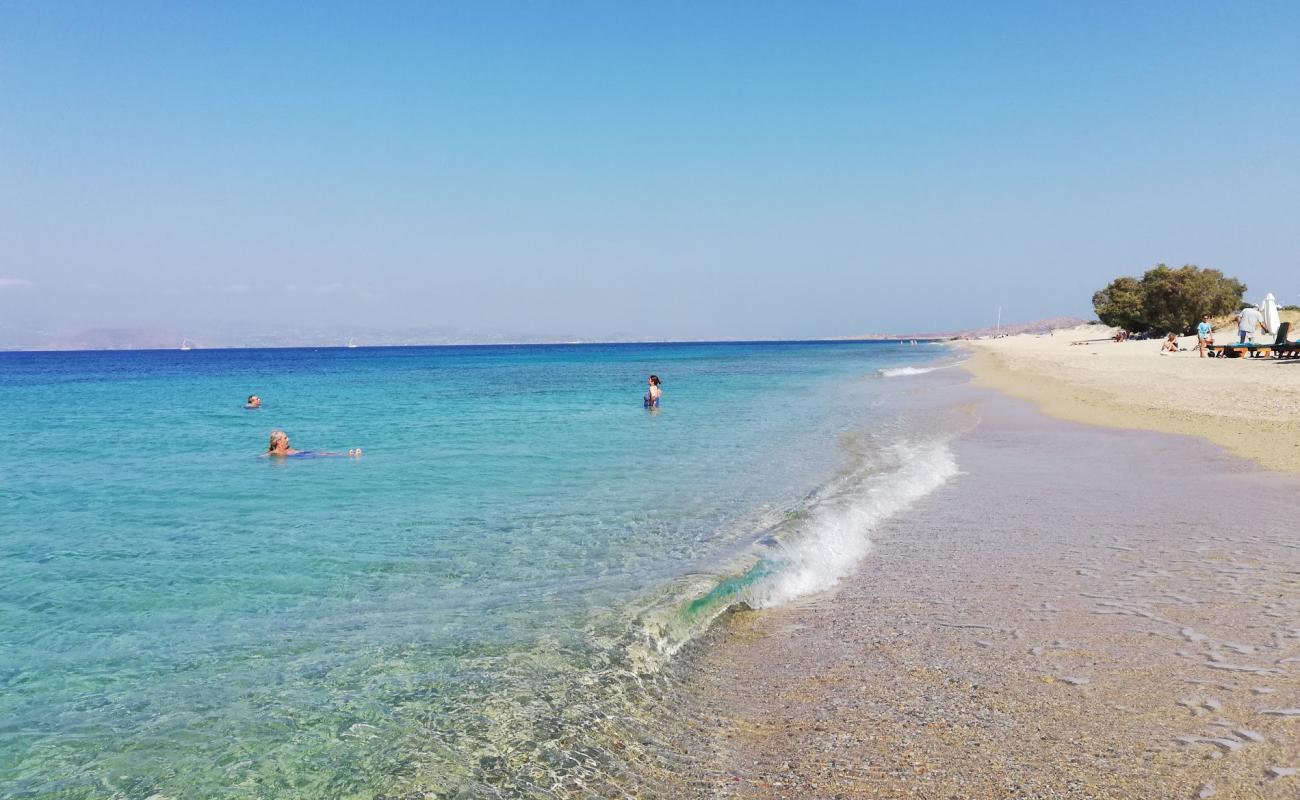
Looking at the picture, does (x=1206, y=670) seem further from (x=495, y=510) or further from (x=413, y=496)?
(x=413, y=496)

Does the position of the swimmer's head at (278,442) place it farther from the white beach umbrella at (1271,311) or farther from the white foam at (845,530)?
the white beach umbrella at (1271,311)

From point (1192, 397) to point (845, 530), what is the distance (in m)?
18.8

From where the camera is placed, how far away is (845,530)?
9281 mm

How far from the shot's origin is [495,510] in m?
11.0

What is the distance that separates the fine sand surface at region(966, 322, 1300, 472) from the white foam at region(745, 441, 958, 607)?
17.9 ft

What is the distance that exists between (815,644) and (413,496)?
8.15m

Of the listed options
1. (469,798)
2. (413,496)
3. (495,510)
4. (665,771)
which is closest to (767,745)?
(665,771)

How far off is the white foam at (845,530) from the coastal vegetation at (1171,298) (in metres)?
69.8

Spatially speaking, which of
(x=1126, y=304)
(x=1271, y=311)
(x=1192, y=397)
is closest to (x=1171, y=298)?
(x=1126, y=304)

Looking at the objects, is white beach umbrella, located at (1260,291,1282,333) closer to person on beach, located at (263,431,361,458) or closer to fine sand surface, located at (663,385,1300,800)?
fine sand surface, located at (663,385,1300,800)

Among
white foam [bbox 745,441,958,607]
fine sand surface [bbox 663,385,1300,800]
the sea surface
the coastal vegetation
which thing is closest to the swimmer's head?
the sea surface

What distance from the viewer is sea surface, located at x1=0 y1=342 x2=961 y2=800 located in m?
4.24

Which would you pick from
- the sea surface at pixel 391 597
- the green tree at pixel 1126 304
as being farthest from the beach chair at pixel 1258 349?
the green tree at pixel 1126 304

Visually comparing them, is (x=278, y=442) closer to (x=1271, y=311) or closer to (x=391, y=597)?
(x=391, y=597)
